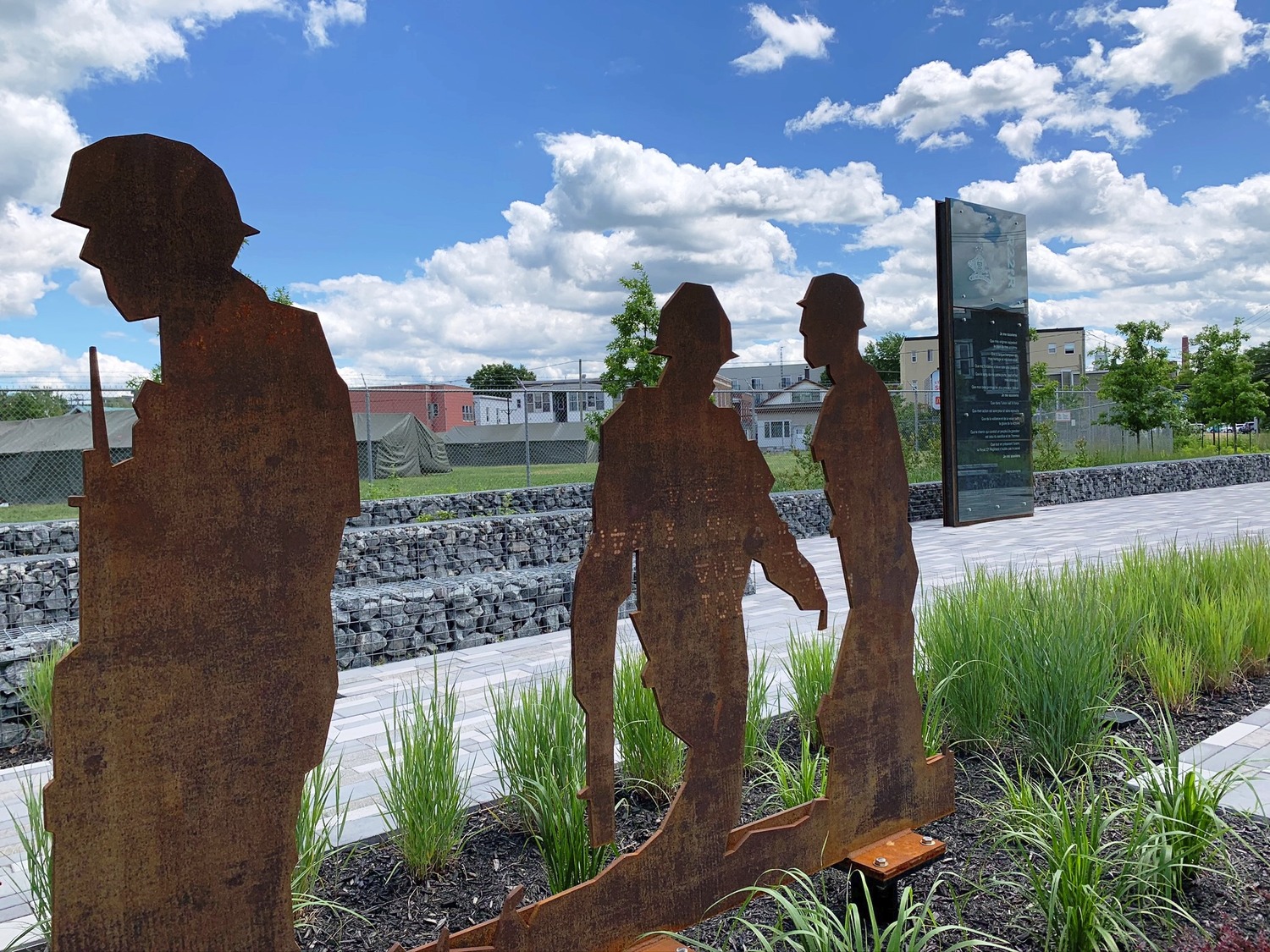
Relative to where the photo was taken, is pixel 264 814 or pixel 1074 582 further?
pixel 1074 582

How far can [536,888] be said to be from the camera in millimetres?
2795

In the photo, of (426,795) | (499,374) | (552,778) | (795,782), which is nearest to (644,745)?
(795,782)

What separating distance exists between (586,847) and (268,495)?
59.1 inches

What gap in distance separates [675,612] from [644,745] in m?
1.27

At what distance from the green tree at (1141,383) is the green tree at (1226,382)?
762 centimetres

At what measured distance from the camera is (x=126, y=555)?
153 centimetres

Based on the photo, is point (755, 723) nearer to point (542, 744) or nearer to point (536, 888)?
point (542, 744)

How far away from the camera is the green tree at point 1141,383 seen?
23.3 meters

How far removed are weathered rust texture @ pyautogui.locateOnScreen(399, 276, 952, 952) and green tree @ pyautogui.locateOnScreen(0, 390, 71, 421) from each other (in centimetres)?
1396

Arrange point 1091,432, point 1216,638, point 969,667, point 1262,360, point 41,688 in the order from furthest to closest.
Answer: point 1262,360 < point 1091,432 < point 1216,638 < point 41,688 < point 969,667

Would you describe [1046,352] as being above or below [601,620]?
above

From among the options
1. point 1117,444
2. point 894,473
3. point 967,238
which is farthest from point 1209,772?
point 1117,444

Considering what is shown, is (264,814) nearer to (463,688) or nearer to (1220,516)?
(463,688)

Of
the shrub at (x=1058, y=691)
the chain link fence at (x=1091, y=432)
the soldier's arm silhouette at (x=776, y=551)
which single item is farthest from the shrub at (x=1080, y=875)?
the chain link fence at (x=1091, y=432)
